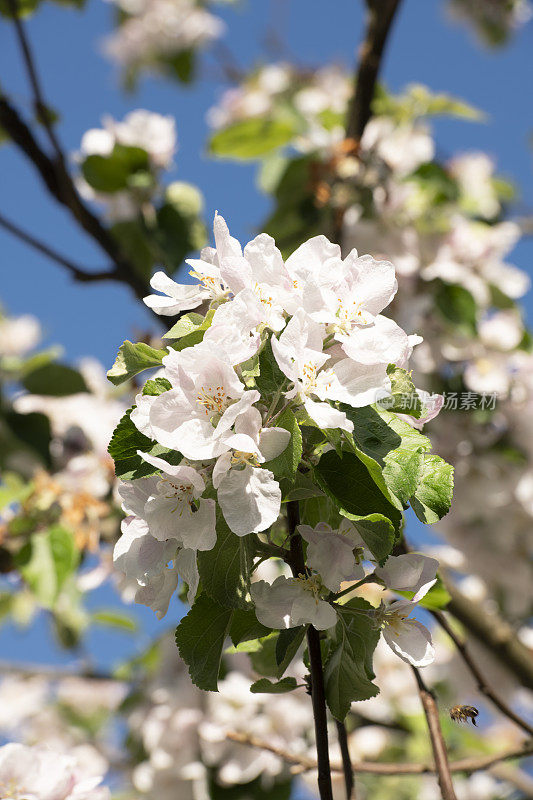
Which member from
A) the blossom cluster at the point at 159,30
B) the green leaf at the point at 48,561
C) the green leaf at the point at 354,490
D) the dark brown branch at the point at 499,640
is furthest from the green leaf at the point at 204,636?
the blossom cluster at the point at 159,30

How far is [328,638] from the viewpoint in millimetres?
577

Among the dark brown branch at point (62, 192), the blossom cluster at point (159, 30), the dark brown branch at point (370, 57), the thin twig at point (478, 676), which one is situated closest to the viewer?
the thin twig at point (478, 676)

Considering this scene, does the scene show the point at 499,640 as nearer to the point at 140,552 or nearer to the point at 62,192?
the point at 140,552

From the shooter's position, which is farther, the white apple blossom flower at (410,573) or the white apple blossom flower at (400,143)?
the white apple blossom flower at (400,143)

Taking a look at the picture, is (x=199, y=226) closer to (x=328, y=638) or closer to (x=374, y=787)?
(x=328, y=638)

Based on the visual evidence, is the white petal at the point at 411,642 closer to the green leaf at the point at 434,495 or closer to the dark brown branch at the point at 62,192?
the green leaf at the point at 434,495

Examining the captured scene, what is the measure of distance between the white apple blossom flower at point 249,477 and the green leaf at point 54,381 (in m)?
1.24

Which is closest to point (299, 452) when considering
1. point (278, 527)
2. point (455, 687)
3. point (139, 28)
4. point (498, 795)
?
point (278, 527)

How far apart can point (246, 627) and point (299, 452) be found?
177mm

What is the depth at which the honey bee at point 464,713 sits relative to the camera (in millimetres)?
552

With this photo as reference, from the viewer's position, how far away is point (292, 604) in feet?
1.71

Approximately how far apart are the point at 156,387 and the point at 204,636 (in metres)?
0.18

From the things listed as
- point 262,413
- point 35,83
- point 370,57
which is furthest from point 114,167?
point 262,413

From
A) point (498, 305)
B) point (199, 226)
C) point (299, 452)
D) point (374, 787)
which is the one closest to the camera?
point (299, 452)
